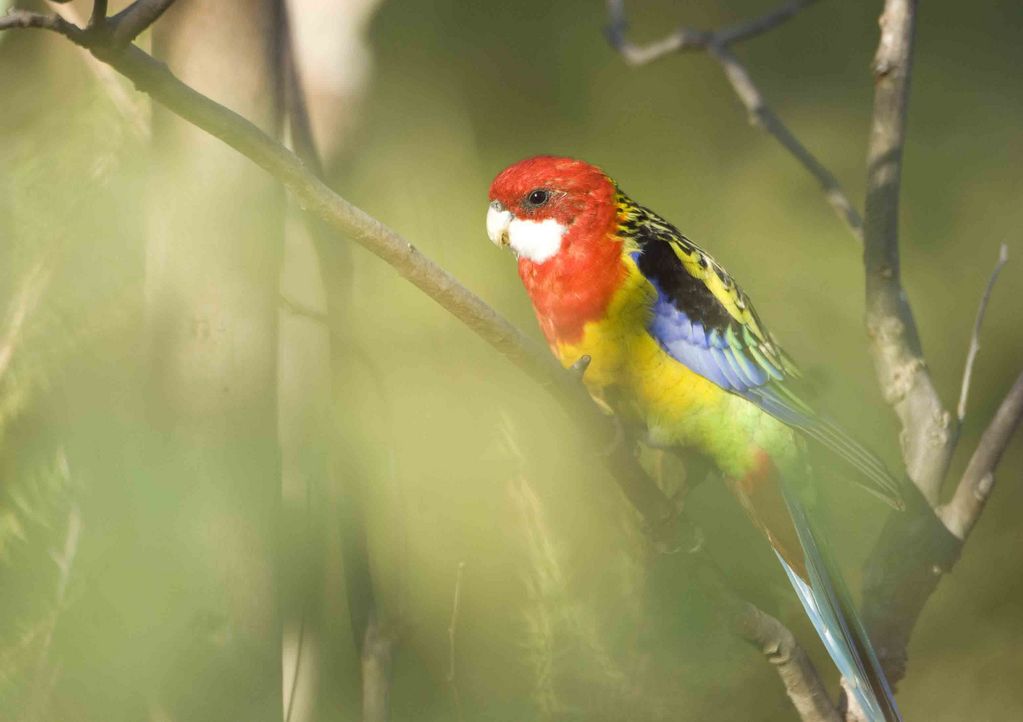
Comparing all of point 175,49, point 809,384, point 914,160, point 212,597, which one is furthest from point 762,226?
point 212,597

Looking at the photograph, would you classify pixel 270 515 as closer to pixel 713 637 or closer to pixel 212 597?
pixel 212 597

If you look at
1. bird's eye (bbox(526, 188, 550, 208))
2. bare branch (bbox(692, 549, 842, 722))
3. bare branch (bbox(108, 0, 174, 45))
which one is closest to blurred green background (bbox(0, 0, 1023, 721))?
bare branch (bbox(692, 549, 842, 722))

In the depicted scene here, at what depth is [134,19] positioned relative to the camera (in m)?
0.67

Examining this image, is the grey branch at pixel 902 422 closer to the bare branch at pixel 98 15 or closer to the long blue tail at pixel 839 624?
the long blue tail at pixel 839 624

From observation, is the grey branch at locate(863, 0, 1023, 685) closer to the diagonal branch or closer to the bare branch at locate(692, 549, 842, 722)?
the bare branch at locate(692, 549, 842, 722)

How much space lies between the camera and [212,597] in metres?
1.08

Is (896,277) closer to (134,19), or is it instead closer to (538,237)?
(538,237)

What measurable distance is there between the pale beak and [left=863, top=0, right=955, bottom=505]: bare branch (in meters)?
0.50

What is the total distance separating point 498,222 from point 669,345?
0.29 m

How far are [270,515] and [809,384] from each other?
2.42 feet

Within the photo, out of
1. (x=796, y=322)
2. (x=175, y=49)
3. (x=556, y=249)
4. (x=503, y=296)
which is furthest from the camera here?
(x=796, y=322)

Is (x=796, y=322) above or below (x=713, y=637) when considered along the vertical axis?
above

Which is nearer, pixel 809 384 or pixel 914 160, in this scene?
pixel 809 384

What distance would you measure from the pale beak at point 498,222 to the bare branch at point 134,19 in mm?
678
